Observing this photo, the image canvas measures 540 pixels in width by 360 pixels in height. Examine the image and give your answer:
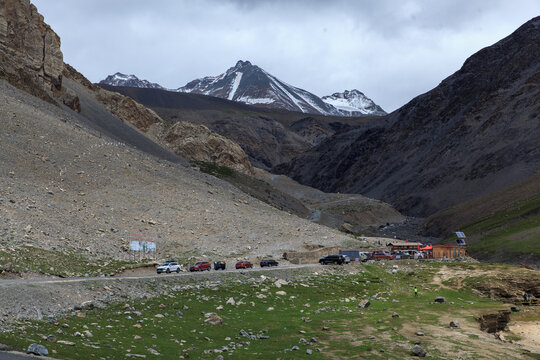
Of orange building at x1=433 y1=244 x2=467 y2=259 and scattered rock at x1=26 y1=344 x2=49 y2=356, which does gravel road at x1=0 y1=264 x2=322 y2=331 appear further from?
orange building at x1=433 y1=244 x2=467 y2=259

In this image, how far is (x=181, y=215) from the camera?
67.7 metres

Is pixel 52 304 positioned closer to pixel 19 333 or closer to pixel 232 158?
pixel 19 333

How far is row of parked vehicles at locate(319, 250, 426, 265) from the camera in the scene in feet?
188

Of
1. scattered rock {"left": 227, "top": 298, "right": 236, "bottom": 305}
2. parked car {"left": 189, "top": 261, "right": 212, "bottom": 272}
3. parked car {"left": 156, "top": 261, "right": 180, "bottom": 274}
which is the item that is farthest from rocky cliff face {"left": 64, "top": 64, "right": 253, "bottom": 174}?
scattered rock {"left": 227, "top": 298, "right": 236, "bottom": 305}

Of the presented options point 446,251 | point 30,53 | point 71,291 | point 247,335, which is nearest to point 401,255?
point 446,251

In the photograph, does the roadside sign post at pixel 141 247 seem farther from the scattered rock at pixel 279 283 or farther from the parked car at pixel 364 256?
the parked car at pixel 364 256

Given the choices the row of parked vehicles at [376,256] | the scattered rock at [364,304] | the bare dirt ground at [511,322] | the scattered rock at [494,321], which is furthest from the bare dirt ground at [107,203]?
the scattered rock at [494,321]

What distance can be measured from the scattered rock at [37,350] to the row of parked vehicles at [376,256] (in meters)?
41.4

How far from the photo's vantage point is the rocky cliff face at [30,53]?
100m

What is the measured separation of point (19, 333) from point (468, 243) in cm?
10245

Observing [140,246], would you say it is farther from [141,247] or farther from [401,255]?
[401,255]

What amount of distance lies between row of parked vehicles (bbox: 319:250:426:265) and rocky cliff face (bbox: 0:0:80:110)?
70.5 meters

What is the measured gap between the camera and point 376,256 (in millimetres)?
66875

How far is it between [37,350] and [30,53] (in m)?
107
